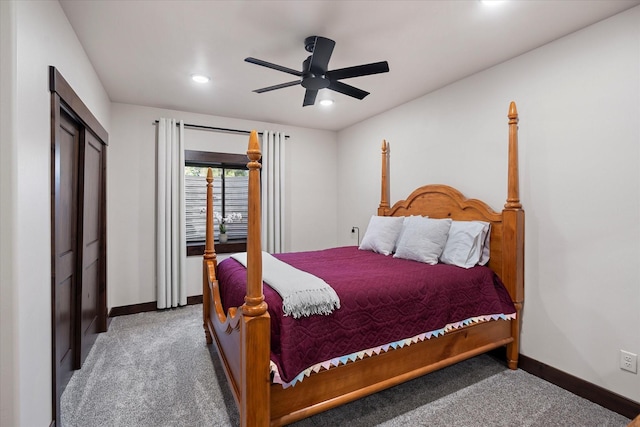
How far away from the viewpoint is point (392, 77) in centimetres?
294

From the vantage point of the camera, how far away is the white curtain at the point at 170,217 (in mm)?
3723

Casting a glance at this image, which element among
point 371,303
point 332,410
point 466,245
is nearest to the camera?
point 371,303

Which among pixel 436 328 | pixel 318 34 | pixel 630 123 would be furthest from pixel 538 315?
pixel 318 34

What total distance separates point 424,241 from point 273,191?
2372 millimetres

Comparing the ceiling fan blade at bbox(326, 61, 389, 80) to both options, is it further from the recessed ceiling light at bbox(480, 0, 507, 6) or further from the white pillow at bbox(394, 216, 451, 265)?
the white pillow at bbox(394, 216, 451, 265)

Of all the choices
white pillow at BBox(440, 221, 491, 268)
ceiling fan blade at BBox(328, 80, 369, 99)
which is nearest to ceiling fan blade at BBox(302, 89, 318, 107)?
ceiling fan blade at BBox(328, 80, 369, 99)

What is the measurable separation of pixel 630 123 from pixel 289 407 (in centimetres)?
259

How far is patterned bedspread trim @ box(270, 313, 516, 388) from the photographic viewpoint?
1.51 m

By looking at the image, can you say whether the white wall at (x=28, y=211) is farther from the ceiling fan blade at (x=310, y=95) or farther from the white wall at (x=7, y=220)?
the ceiling fan blade at (x=310, y=95)

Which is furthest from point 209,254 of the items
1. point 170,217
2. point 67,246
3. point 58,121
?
point 58,121

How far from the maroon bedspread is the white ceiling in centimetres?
169

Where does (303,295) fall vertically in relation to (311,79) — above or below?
below

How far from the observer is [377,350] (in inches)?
72.0

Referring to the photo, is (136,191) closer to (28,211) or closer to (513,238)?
(28,211)
